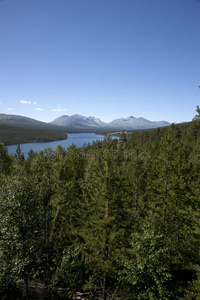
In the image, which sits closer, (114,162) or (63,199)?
(114,162)

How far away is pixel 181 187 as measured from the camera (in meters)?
19.5

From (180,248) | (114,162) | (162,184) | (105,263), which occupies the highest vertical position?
(114,162)

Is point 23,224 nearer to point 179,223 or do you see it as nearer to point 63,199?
point 63,199

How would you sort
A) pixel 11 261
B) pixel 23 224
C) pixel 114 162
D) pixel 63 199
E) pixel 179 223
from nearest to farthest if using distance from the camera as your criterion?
pixel 11 261 → pixel 23 224 → pixel 114 162 → pixel 63 199 → pixel 179 223

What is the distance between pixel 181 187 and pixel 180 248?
664cm

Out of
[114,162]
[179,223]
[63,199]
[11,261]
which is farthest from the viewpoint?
[179,223]

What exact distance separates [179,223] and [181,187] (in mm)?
4295

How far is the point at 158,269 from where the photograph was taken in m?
11.9

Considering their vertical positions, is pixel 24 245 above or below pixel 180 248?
above

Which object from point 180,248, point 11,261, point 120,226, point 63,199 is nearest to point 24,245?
point 11,261

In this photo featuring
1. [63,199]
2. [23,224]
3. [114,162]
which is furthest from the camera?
[63,199]

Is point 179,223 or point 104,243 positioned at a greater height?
point 104,243

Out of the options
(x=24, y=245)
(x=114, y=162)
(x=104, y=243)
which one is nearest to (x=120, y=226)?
(x=104, y=243)

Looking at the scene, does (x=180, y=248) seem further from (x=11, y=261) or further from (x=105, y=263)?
(x=11, y=261)
